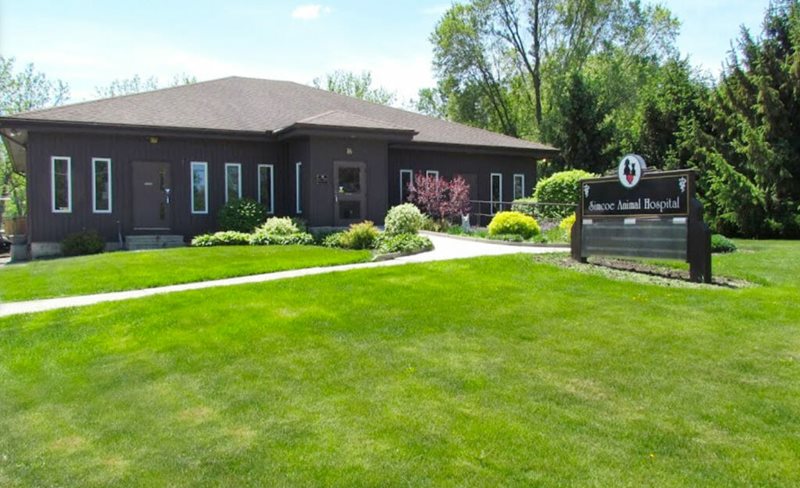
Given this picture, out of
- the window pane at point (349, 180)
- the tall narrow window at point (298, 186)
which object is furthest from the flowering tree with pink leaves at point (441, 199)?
the tall narrow window at point (298, 186)

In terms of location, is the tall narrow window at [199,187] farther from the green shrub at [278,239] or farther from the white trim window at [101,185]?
the green shrub at [278,239]

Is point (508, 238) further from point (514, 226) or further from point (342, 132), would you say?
point (342, 132)

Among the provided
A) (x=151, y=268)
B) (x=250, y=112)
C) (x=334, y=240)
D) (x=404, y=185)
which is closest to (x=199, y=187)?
(x=250, y=112)

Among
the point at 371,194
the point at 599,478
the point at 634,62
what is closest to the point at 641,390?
the point at 599,478

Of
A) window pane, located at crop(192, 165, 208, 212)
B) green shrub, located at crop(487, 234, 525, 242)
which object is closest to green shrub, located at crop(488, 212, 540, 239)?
green shrub, located at crop(487, 234, 525, 242)

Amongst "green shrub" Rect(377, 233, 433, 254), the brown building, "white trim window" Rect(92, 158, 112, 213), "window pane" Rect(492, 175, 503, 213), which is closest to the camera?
"green shrub" Rect(377, 233, 433, 254)

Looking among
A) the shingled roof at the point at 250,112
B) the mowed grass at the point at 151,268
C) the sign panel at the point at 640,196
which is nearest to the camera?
the sign panel at the point at 640,196

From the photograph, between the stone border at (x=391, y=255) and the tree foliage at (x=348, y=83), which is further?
the tree foliage at (x=348, y=83)

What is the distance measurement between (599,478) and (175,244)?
58.4 ft

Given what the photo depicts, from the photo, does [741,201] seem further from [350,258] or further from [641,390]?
[641,390]

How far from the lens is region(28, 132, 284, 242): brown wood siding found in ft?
61.7

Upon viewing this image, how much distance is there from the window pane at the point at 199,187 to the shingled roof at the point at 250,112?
4.69ft

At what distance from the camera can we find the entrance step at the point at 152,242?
63.4ft

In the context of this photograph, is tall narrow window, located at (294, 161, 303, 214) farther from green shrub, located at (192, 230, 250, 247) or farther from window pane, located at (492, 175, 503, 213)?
window pane, located at (492, 175, 503, 213)
